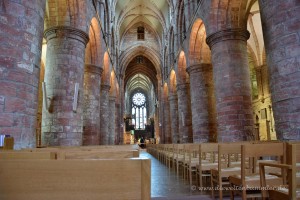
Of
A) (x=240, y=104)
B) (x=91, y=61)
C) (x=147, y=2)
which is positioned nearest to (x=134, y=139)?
(x=147, y=2)

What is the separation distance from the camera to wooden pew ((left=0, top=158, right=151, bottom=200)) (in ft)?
3.08

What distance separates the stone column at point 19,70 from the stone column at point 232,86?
22.1 feet

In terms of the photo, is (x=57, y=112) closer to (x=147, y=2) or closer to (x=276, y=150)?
(x=276, y=150)

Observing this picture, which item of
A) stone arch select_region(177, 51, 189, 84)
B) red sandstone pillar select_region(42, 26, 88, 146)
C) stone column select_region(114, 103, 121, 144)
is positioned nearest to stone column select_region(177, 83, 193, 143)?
stone arch select_region(177, 51, 189, 84)

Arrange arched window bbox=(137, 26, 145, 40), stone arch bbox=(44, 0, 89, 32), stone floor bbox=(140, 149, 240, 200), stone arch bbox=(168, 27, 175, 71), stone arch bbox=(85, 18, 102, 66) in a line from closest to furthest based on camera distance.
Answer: stone floor bbox=(140, 149, 240, 200)
stone arch bbox=(44, 0, 89, 32)
stone arch bbox=(85, 18, 102, 66)
stone arch bbox=(168, 27, 175, 71)
arched window bbox=(137, 26, 145, 40)

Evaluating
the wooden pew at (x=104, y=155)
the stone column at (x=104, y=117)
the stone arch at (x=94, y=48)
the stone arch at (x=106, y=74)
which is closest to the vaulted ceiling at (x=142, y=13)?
the stone arch at (x=106, y=74)

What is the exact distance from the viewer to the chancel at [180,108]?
95cm

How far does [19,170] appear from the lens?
962mm

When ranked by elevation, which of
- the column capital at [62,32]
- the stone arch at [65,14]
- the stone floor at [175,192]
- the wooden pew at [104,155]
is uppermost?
the stone arch at [65,14]

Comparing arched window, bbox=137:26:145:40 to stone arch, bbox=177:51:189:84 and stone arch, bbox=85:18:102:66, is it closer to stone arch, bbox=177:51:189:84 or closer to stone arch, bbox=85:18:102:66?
stone arch, bbox=177:51:189:84

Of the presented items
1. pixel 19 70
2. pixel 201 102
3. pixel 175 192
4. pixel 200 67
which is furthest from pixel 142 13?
pixel 175 192

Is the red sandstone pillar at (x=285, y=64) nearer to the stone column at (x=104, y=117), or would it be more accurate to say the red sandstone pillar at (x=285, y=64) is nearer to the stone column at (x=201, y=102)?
the stone column at (x=201, y=102)

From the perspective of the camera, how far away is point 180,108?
16531mm

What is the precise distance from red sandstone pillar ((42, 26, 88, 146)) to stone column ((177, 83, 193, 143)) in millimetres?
8772
